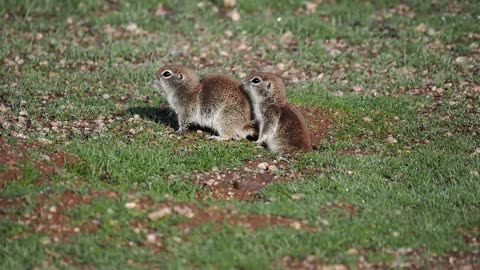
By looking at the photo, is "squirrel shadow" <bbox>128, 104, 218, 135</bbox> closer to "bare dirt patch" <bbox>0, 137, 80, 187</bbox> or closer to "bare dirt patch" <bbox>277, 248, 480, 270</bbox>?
"bare dirt patch" <bbox>0, 137, 80, 187</bbox>

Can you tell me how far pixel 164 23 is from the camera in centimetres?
1584

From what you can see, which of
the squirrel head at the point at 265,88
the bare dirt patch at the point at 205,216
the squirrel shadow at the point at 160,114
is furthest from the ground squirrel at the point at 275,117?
the bare dirt patch at the point at 205,216

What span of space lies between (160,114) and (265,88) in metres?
2.04

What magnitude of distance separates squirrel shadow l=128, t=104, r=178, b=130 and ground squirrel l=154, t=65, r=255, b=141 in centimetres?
45

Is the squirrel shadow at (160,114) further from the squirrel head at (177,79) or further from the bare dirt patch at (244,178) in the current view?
the bare dirt patch at (244,178)

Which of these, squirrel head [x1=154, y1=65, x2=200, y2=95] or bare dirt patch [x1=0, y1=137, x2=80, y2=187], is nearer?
bare dirt patch [x1=0, y1=137, x2=80, y2=187]

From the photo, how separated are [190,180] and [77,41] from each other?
701cm

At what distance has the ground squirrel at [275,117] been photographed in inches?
393

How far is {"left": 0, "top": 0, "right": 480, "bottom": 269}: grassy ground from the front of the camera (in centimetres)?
731

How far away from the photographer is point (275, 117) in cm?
1025

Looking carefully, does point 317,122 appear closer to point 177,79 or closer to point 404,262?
point 177,79

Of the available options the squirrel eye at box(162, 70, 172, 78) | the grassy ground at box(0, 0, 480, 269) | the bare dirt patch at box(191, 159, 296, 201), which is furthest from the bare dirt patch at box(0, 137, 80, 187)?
the squirrel eye at box(162, 70, 172, 78)

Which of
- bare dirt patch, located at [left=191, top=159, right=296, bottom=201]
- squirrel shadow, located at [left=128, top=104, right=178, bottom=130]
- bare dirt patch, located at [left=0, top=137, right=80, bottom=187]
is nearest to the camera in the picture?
bare dirt patch, located at [left=0, top=137, right=80, bottom=187]

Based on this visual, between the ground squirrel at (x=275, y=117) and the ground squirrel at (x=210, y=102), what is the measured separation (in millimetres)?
190
